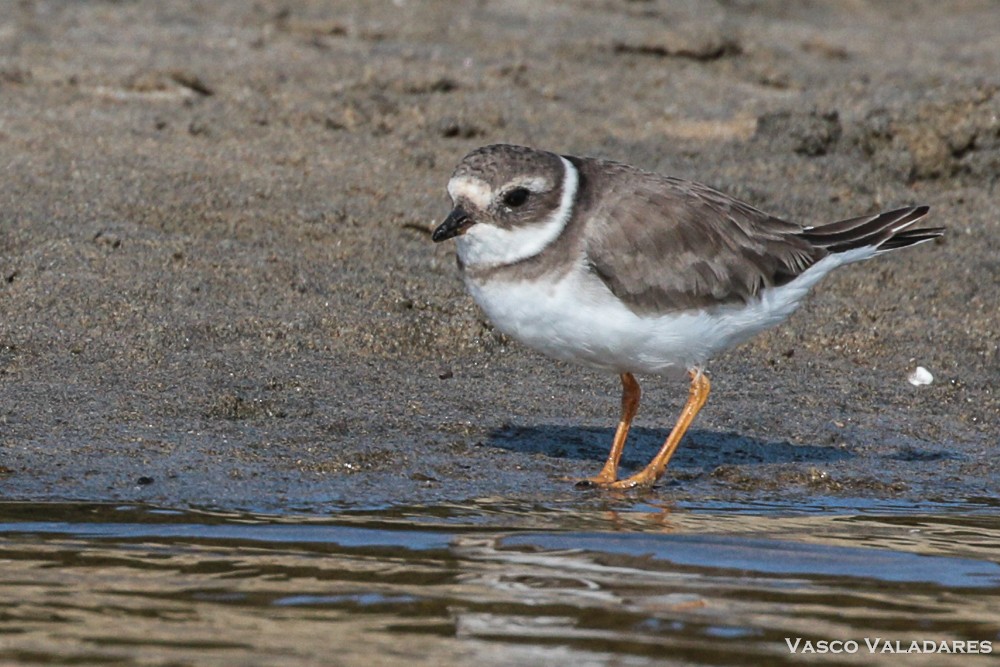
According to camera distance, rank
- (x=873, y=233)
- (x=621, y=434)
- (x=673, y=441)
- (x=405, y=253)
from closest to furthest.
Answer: (x=673, y=441), (x=621, y=434), (x=873, y=233), (x=405, y=253)

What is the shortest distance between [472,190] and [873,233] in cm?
200

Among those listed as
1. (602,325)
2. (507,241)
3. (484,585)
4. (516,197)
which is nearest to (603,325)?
(602,325)

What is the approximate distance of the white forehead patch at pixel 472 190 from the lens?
6484 millimetres

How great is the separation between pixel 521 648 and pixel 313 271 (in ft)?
14.0

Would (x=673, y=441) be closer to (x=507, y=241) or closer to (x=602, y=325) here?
(x=602, y=325)

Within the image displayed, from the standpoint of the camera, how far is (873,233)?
7363mm

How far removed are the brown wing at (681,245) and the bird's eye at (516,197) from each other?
29cm

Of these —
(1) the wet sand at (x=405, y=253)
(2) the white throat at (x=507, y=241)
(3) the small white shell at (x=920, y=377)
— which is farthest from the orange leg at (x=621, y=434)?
(3) the small white shell at (x=920, y=377)

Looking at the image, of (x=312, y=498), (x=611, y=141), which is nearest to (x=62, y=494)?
(x=312, y=498)

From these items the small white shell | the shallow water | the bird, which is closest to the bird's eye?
the bird

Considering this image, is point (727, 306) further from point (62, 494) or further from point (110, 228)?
point (110, 228)

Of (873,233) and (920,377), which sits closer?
(873,233)

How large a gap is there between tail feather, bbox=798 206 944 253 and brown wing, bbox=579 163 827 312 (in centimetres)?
7

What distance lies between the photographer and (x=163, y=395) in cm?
719
